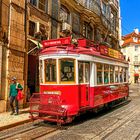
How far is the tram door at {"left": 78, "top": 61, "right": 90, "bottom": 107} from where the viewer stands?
12176mm

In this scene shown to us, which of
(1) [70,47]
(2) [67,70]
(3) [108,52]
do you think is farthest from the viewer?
(3) [108,52]

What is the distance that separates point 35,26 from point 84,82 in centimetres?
772

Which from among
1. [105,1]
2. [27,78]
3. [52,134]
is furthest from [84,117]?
[105,1]

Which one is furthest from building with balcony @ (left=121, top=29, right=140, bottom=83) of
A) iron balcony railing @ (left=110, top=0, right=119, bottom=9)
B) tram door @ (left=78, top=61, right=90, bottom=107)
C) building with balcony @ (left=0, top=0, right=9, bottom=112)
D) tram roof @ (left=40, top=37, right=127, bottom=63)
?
tram door @ (left=78, top=61, right=90, bottom=107)

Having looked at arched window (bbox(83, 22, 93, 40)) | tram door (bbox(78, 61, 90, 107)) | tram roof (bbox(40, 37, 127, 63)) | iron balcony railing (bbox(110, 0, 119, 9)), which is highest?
iron balcony railing (bbox(110, 0, 119, 9))

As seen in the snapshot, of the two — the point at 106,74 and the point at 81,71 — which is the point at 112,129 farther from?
the point at 106,74

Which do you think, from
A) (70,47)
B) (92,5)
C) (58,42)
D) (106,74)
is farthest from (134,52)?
(70,47)

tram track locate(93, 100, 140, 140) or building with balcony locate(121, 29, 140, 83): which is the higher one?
building with balcony locate(121, 29, 140, 83)

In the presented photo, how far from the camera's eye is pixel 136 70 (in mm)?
82250

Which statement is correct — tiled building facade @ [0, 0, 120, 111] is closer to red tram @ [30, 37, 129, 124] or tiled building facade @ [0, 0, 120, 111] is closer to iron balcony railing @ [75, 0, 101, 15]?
iron balcony railing @ [75, 0, 101, 15]

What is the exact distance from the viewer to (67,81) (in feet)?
39.1

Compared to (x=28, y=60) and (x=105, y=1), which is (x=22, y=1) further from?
(x=105, y=1)

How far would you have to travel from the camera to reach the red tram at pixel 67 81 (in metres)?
11.6

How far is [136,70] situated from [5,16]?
69941 mm
